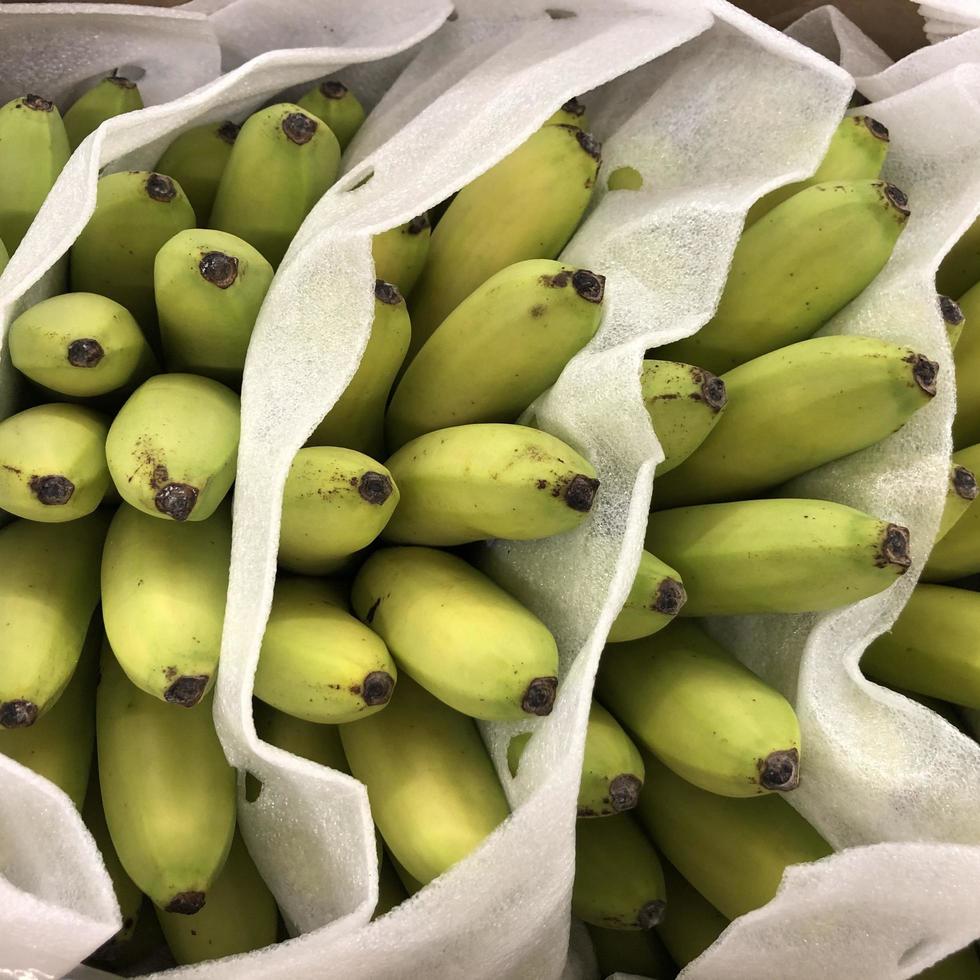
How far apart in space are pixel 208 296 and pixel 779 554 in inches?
12.8

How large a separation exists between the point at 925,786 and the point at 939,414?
0.67 feet

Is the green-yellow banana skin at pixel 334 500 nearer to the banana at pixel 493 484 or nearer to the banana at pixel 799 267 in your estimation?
the banana at pixel 493 484

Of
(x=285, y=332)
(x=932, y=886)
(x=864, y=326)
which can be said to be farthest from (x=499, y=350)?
(x=932, y=886)

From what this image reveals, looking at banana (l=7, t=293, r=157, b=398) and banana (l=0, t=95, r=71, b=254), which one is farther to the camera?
banana (l=0, t=95, r=71, b=254)

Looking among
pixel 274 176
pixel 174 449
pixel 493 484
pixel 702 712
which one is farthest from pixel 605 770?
pixel 274 176

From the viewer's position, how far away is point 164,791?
51 cm

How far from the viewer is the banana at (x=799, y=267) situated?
1.94 ft

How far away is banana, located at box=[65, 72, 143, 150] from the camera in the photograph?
27.2 inches

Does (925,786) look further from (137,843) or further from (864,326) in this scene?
(137,843)

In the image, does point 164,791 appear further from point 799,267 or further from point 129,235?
point 799,267

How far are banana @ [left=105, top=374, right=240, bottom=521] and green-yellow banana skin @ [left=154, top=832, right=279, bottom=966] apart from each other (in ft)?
0.77

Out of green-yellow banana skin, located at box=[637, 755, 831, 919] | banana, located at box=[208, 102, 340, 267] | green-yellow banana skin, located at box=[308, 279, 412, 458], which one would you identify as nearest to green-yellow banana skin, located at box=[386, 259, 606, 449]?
green-yellow banana skin, located at box=[308, 279, 412, 458]

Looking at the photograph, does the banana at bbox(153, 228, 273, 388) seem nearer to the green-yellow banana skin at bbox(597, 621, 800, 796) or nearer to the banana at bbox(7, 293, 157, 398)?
the banana at bbox(7, 293, 157, 398)

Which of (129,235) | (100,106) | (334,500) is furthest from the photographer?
(100,106)
